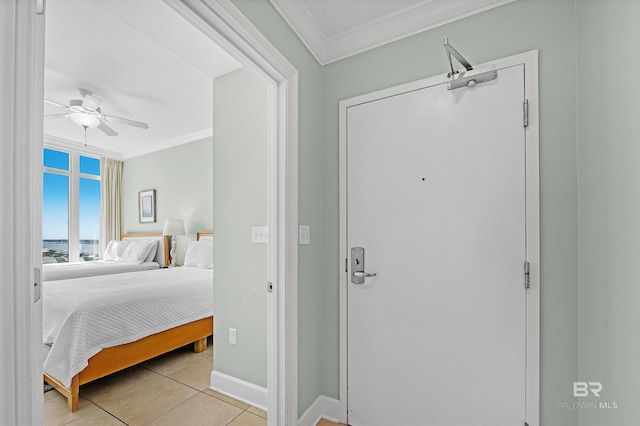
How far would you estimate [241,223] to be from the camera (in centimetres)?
218

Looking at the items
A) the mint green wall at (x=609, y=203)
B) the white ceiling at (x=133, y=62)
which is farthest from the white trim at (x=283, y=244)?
the mint green wall at (x=609, y=203)

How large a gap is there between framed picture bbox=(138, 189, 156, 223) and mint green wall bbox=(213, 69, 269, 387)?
3.49 metres

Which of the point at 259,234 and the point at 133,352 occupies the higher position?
the point at 259,234

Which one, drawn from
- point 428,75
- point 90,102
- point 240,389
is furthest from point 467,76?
point 90,102

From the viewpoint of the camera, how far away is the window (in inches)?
195

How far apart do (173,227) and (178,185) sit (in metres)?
0.77

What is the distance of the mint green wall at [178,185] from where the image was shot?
449cm

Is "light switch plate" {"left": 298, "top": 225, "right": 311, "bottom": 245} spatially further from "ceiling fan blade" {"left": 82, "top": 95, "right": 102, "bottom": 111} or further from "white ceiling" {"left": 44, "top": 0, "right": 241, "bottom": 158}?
"ceiling fan blade" {"left": 82, "top": 95, "right": 102, "bottom": 111}

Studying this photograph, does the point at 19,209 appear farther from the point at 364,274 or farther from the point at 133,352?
the point at 133,352

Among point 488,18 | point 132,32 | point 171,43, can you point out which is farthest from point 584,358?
point 132,32

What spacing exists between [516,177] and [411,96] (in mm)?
698

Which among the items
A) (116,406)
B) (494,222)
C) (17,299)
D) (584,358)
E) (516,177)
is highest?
(516,177)

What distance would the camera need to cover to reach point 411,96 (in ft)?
5.53

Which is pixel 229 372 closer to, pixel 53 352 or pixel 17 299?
pixel 53 352
